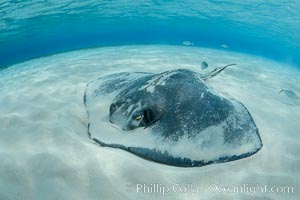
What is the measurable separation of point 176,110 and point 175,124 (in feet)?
0.82

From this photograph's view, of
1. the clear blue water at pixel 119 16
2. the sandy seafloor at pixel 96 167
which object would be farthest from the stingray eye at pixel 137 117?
the clear blue water at pixel 119 16

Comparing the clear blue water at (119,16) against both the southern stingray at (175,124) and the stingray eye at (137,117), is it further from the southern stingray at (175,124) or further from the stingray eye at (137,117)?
the stingray eye at (137,117)

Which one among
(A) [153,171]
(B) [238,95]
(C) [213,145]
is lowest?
(B) [238,95]

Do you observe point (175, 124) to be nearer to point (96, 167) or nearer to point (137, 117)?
point (137, 117)

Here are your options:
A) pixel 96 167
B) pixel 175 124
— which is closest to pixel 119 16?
pixel 175 124

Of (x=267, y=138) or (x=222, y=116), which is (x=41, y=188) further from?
(x=267, y=138)

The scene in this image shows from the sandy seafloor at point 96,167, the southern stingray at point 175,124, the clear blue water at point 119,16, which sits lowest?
the clear blue water at point 119,16

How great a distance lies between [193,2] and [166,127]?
1058 inches

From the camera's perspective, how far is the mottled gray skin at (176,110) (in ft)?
9.17

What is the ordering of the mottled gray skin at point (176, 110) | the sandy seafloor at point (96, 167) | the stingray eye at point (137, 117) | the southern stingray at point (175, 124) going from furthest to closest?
1. the stingray eye at point (137, 117)
2. the mottled gray skin at point (176, 110)
3. the southern stingray at point (175, 124)
4. the sandy seafloor at point (96, 167)

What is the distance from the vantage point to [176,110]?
302 centimetres

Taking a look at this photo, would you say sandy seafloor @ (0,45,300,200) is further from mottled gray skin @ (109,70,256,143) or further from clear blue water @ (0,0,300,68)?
clear blue water @ (0,0,300,68)

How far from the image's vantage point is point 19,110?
13.5ft

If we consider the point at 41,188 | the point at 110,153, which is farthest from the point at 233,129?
the point at 41,188
